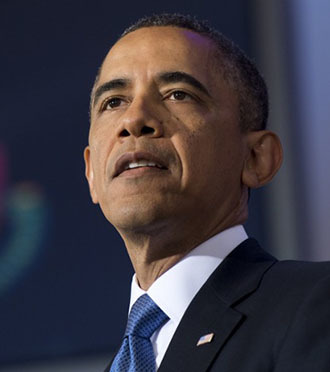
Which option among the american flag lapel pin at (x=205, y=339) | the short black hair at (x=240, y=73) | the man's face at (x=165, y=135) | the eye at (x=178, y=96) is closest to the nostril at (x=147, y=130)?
the man's face at (x=165, y=135)

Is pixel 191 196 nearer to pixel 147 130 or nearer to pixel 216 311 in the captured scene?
pixel 147 130

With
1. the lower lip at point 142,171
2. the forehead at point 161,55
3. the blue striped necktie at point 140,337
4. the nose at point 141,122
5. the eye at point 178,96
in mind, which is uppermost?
the forehead at point 161,55

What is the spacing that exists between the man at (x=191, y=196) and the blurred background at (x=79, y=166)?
126 cm

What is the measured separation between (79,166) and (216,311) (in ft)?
6.39

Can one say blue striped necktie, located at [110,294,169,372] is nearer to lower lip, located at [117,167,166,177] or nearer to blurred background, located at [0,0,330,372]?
lower lip, located at [117,167,166,177]

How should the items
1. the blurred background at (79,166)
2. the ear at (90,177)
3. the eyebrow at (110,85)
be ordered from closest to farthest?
1. the eyebrow at (110,85)
2. the ear at (90,177)
3. the blurred background at (79,166)

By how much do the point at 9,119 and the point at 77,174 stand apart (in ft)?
1.27

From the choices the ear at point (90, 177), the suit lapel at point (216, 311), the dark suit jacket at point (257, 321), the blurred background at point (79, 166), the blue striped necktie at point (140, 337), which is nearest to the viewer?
the dark suit jacket at point (257, 321)

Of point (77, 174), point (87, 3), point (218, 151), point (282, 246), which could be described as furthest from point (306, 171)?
point (218, 151)

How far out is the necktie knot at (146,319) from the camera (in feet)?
6.06

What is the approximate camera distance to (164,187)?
6.12 feet

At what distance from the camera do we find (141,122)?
6.16 ft

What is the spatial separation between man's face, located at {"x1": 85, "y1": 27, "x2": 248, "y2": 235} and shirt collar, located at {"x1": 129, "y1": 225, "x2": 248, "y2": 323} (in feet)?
0.18

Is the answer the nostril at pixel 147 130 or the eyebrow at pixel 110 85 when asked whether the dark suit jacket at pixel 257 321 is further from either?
the eyebrow at pixel 110 85
